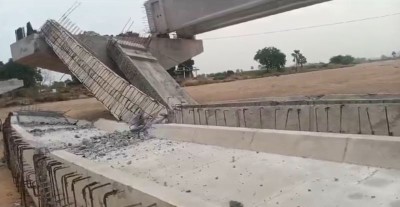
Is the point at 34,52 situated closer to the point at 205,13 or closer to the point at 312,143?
the point at 205,13

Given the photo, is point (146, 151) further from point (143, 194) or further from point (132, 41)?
point (132, 41)

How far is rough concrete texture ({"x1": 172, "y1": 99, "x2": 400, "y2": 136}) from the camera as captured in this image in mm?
8883

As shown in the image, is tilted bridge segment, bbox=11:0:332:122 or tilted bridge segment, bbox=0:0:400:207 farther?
tilted bridge segment, bbox=11:0:332:122

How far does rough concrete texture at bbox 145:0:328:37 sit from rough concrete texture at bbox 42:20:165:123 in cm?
557

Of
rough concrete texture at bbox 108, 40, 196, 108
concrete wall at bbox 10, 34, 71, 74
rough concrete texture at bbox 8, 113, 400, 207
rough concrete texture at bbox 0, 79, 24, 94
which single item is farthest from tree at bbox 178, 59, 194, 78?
rough concrete texture at bbox 8, 113, 400, 207

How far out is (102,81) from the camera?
18.1 meters

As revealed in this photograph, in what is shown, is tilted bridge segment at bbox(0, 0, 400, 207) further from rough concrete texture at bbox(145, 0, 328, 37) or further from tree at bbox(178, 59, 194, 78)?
tree at bbox(178, 59, 194, 78)

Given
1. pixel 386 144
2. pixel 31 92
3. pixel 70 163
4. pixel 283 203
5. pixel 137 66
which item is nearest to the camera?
pixel 283 203

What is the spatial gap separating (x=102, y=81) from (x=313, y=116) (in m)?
10.7

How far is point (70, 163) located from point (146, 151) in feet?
5.78

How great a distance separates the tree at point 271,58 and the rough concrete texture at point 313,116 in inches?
2144

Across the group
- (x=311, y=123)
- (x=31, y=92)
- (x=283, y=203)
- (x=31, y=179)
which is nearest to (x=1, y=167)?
(x=31, y=179)

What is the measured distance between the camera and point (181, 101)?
66.4 feet

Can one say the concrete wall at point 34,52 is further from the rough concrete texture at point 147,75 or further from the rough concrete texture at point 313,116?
the rough concrete texture at point 313,116
